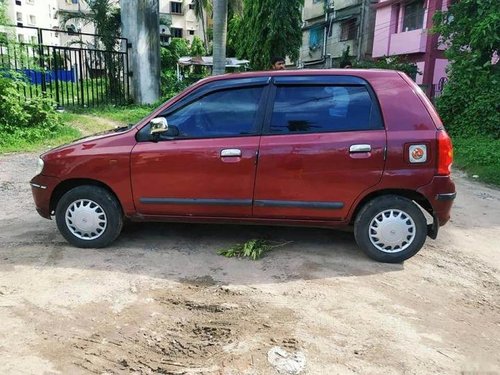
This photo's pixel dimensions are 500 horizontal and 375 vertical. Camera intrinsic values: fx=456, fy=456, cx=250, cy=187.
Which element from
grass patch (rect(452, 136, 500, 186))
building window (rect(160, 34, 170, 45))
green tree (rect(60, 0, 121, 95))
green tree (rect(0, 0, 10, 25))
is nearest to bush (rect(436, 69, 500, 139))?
grass patch (rect(452, 136, 500, 186))

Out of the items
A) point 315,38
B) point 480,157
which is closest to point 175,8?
point 315,38

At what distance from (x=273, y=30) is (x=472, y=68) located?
516 inches

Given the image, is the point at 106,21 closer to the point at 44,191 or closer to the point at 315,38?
the point at 44,191

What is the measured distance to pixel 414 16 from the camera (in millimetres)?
25141

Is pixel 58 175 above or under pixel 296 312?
above

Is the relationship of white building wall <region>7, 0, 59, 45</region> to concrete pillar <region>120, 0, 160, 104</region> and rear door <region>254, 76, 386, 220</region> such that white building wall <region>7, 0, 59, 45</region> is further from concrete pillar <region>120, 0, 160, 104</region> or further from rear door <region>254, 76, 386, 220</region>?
rear door <region>254, 76, 386, 220</region>

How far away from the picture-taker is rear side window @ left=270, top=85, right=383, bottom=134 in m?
4.22

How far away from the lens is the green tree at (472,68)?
11102 millimetres

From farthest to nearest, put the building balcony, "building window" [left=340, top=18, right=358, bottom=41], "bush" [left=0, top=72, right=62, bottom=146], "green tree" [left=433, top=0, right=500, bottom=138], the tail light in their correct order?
1. "building window" [left=340, top=18, right=358, bottom=41]
2. the building balcony
3. "green tree" [left=433, top=0, right=500, bottom=138]
4. "bush" [left=0, top=72, right=62, bottom=146]
5. the tail light

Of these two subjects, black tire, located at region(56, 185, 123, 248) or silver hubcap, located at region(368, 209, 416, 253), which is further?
black tire, located at region(56, 185, 123, 248)

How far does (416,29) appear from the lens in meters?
24.7

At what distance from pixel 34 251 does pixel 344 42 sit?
30.1m

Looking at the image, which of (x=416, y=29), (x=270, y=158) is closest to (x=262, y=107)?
(x=270, y=158)

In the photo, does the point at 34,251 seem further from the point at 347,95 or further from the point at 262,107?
the point at 347,95
